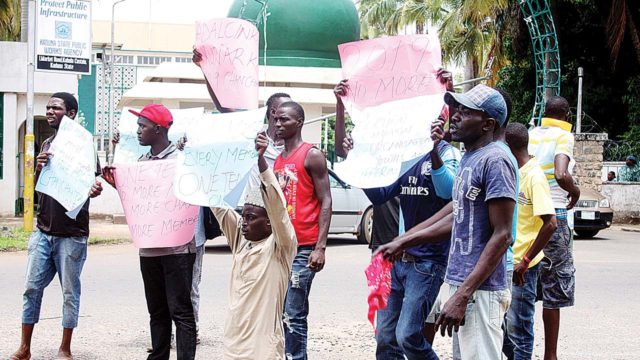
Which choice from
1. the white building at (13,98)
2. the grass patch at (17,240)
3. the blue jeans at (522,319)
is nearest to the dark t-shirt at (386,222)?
the blue jeans at (522,319)

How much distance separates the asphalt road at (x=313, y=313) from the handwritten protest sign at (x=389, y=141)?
2075mm

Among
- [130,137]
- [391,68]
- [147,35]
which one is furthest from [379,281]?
[147,35]

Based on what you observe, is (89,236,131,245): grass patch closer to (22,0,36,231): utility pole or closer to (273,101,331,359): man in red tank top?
(22,0,36,231): utility pole

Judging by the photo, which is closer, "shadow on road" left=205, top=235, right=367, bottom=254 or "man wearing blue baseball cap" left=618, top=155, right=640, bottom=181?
"shadow on road" left=205, top=235, right=367, bottom=254

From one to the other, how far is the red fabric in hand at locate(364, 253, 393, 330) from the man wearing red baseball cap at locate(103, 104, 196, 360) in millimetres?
1194

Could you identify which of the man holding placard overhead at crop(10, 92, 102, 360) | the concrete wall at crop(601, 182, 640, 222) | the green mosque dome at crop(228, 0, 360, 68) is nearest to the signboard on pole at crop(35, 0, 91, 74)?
the man holding placard overhead at crop(10, 92, 102, 360)

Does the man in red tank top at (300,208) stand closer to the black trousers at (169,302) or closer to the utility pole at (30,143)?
the black trousers at (169,302)

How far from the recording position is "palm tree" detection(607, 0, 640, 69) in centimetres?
2448

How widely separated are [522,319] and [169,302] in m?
2.29

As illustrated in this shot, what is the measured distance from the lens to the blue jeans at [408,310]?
4766 millimetres

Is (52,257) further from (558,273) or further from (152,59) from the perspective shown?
(152,59)

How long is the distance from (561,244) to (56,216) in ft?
11.8

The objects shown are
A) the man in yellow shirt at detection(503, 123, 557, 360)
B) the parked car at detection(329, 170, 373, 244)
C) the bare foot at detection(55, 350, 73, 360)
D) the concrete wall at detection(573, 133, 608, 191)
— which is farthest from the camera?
the concrete wall at detection(573, 133, 608, 191)

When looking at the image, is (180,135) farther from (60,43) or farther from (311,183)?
(60,43)
